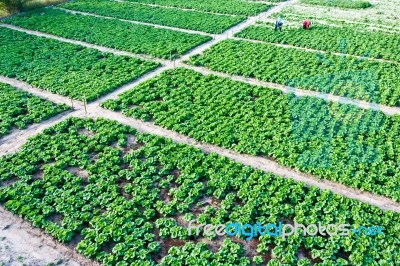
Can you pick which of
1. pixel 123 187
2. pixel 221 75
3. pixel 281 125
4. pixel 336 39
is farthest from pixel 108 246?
pixel 336 39

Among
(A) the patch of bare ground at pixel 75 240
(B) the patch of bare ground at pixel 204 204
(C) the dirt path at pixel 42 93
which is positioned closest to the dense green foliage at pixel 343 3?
(C) the dirt path at pixel 42 93

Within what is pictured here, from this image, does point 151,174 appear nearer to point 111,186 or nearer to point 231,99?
point 111,186

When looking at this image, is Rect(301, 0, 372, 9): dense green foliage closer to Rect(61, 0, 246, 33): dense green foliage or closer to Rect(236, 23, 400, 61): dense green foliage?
Rect(236, 23, 400, 61): dense green foliage

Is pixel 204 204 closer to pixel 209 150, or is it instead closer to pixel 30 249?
pixel 209 150

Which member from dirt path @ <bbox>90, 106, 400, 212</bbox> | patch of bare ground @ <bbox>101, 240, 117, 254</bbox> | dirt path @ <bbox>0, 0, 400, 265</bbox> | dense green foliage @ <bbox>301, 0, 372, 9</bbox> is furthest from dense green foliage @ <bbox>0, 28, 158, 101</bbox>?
dense green foliage @ <bbox>301, 0, 372, 9</bbox>

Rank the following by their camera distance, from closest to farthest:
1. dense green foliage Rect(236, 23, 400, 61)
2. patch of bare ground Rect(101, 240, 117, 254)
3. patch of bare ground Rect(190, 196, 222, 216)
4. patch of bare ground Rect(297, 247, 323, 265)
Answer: patch of bare ground Rect(297, 247, 323, 265), patch of bare ground Rect(101, 240, 117, 254), patch of bare ground Rect(190, 196, 222, 216), dense green foliage Rect(236, 23, 400, 61)

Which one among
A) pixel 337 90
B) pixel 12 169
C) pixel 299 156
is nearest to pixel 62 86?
pixel 12 169

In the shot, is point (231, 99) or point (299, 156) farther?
point (231, 99)
